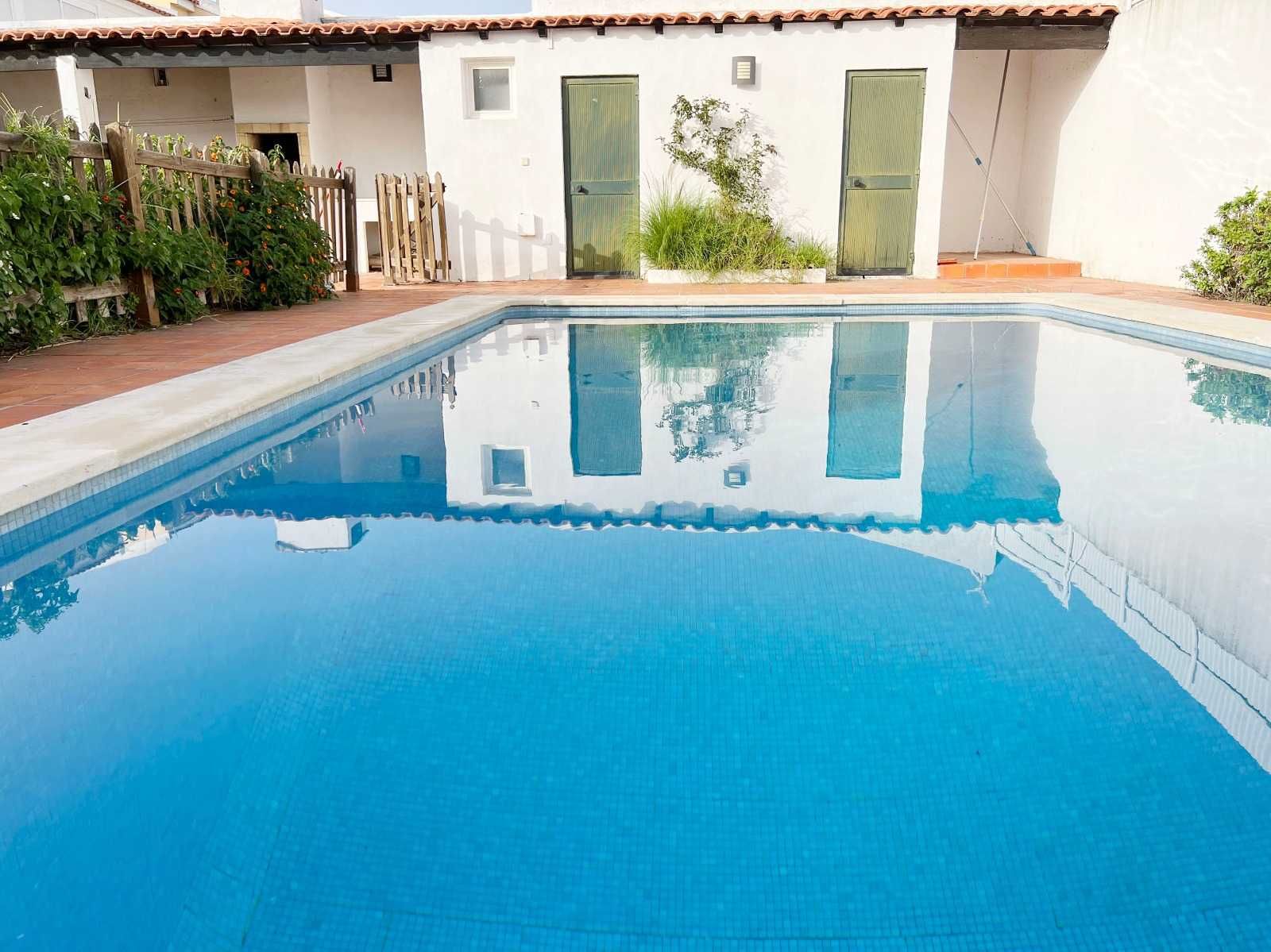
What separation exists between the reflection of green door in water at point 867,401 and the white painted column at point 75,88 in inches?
411

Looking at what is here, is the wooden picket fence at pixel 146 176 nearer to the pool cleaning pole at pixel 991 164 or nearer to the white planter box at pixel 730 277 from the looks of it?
the white planter box at pixel 730 277


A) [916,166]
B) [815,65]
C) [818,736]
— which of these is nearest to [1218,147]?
[916,166]

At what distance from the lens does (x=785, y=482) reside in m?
3.91

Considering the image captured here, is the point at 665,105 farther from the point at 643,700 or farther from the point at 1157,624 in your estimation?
the point at 643,700

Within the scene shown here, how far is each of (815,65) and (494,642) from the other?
1026 centimetres

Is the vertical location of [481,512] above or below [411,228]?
below

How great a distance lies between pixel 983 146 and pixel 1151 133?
3.12 meters

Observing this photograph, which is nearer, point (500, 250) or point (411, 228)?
point (411, 228)

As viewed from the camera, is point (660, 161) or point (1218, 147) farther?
point (660, 161)

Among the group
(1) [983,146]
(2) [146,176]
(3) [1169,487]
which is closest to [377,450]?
(3) [1169,487]

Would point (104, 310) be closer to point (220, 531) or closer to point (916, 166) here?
point (220, 531)

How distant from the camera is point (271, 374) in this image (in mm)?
5066

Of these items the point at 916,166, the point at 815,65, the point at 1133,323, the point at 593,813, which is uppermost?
the point at 815,65

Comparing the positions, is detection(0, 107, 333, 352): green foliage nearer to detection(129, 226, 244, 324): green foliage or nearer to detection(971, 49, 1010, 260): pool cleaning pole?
detection(129, 226, 244, 324): green foliage
